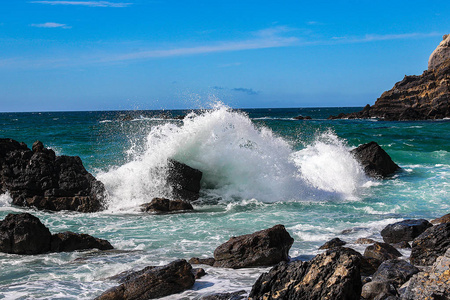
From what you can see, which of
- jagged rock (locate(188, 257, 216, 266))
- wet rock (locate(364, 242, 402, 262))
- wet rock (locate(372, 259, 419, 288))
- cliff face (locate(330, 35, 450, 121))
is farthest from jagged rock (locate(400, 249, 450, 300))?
cliff face (locate(330, 35, 450, 121))

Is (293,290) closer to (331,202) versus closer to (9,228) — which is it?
(9,228)

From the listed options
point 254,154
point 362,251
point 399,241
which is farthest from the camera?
point 254,154

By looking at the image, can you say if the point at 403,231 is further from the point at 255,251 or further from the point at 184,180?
the point at 184,180

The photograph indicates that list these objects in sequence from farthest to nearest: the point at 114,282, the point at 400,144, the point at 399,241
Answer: the point at 400,144, the point at 399,241, the point at 114,282

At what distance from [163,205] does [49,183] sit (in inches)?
121

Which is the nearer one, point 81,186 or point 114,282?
point 114,282

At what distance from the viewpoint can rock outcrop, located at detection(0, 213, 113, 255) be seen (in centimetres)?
705

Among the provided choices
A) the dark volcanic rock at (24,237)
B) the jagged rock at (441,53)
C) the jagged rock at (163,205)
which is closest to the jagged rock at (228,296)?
the dark volcanic rock at (24,237)

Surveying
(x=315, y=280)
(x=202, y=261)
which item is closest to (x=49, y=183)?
(x=202, y=261)

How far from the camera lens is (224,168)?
12.9 meters

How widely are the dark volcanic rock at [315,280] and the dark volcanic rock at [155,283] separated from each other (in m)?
1.45

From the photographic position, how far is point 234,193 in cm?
1229

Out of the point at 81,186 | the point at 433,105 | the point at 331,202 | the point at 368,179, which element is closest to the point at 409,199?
the point at 331,202

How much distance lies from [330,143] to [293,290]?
14.6 m
